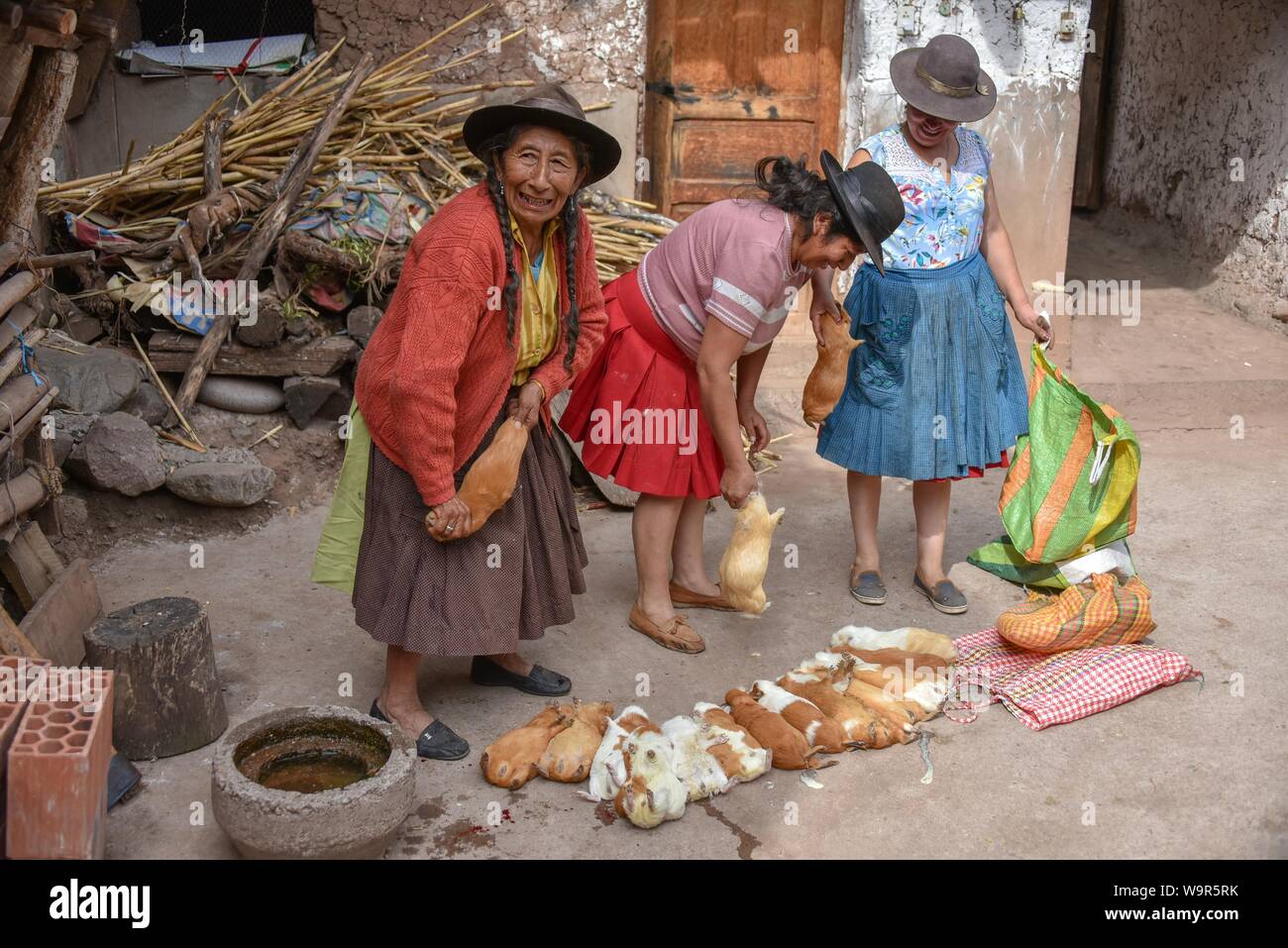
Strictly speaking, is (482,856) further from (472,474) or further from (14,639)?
(14,639)

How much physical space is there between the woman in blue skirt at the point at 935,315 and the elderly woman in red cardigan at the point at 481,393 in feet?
3.56

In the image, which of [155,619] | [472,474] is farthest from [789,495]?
[155,619]

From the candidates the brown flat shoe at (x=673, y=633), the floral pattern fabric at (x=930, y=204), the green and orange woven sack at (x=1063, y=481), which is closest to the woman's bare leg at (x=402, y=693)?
the brown flat shoe at (x=673, y=633)

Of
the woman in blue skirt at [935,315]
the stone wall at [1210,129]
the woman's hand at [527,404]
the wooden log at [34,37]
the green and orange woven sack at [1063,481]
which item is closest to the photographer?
the wooden log at [34,37]

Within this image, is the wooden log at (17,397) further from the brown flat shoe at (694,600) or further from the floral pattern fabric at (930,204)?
the floral pattern fabric at (930,204)

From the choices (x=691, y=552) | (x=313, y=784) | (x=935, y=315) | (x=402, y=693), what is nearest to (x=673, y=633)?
(x=691, y=552)

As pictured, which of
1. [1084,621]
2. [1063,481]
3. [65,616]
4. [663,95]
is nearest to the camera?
[65,616]

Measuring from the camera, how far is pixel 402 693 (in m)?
3.49

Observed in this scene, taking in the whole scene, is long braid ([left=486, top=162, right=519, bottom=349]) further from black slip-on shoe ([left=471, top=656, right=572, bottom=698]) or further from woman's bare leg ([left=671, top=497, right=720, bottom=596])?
woman's bare leg ([left=671, top=497, right=720, bottom=596])

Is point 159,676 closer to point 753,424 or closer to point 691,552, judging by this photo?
point 691,552

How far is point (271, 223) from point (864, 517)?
2.87m

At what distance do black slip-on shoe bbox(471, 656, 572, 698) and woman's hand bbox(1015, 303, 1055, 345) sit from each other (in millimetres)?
1961

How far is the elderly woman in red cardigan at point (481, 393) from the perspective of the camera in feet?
9.93

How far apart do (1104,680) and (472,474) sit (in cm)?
203
